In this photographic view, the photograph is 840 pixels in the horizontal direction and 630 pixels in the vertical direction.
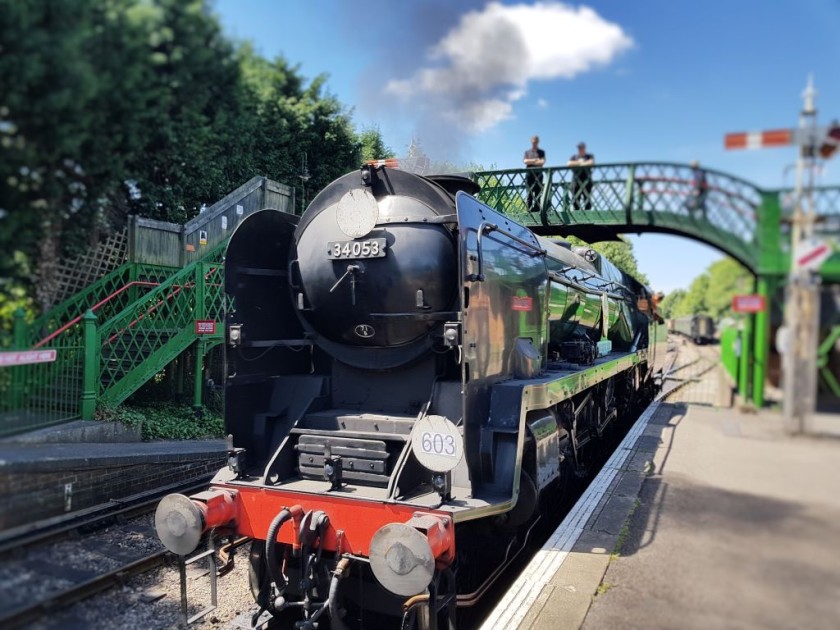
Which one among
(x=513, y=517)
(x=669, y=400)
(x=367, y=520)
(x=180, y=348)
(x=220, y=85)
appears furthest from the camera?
(x=513, y=517)

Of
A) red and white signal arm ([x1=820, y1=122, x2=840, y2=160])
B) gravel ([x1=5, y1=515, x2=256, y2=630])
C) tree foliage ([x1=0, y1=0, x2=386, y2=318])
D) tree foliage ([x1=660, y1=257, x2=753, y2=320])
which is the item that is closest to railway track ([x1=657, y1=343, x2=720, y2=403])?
tree foliage ([x1=660, y1=257, x2=753, y2=320])

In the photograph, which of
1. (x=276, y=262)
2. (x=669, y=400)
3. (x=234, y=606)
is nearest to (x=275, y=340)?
(x=276, y=262)

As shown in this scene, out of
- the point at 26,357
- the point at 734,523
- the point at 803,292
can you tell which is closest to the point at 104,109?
the point at 26,357

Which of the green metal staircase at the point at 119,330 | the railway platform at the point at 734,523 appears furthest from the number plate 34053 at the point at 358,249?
the railway platform at the point at 734,523

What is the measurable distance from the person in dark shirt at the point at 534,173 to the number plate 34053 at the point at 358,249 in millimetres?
1553

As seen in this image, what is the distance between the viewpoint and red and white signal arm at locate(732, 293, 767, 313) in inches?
74.4

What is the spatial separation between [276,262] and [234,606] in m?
2.86

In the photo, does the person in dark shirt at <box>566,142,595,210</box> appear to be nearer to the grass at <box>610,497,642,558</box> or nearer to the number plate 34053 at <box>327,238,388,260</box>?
the number plate 34053 at <box>327,238,388,260</box>

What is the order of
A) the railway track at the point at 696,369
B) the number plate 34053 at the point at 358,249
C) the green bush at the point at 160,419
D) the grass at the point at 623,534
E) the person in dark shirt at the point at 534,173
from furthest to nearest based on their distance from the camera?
1. the number plate 34053 at the point at 358,249
2. the grass at the point at 623,534
3. the green bush at the point at 160,419
4. the person in dark shirt at the point at 534,173
5. the railway track at the point at 696,369

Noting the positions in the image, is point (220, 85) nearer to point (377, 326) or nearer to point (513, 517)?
point (377, 326)

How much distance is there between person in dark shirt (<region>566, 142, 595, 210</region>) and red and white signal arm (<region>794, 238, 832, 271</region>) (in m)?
0.96

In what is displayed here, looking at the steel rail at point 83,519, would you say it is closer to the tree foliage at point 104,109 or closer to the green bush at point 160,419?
the green bush at point 160,419

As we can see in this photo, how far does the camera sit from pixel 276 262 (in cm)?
515

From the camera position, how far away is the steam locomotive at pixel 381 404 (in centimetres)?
385
